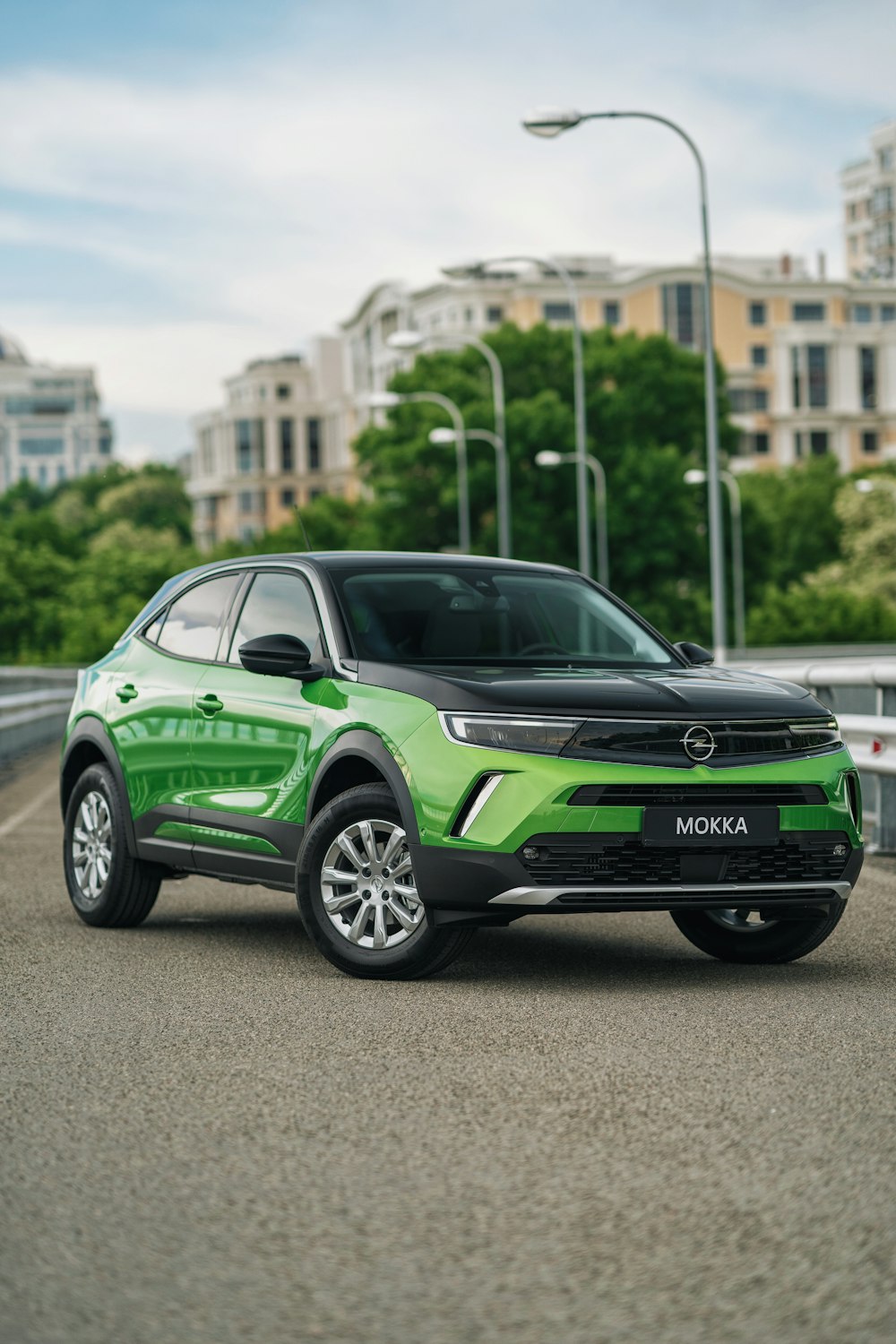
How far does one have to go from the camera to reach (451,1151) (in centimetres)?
528

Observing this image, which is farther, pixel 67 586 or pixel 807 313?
pixel 807 313

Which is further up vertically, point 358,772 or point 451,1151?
point 358,772

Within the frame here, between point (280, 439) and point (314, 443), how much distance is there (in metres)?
2.42

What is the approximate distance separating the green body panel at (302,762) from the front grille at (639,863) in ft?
0.17

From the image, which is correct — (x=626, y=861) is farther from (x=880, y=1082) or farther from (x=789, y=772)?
(x=880, y=1082)

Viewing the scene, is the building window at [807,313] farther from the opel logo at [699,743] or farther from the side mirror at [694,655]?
the opel logo at [699,743]

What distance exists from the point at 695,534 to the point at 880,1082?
61841 mm

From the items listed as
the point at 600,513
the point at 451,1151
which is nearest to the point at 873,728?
the point at 451,1151

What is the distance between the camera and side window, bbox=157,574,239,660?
9.73m

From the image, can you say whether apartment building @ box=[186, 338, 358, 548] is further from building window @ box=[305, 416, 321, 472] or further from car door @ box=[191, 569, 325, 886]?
car door @ box=[191, 569, 325, 886]

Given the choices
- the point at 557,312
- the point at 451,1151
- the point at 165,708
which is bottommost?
the point at 451,1151

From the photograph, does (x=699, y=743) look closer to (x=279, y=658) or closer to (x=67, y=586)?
(x=279, y=658)

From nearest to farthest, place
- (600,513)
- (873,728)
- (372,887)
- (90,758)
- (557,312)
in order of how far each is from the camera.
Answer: (372,887) → (90,758) → (873,728) → (600,513) → (557,312)

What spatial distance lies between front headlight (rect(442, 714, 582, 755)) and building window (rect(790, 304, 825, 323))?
130m
